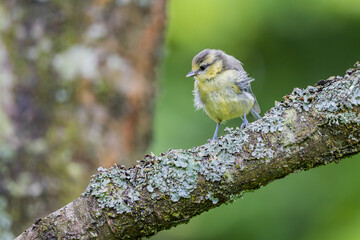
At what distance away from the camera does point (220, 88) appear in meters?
3.59

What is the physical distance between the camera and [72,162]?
12.2ft

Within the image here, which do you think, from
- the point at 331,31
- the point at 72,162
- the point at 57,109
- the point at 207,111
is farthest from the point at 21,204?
the point at 331,31

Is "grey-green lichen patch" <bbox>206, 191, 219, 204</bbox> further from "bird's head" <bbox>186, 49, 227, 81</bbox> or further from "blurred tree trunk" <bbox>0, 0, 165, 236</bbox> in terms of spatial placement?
"blurred tree trunk" <bbox>0, 0, 165, 236</bbox>

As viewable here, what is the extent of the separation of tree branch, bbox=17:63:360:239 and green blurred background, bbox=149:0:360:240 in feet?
7.62

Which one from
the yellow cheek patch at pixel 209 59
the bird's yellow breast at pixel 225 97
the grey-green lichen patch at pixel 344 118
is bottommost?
the grey-green lichen patch at pixel 344 118

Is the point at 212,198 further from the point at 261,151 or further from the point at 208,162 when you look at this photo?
the point at 261,151

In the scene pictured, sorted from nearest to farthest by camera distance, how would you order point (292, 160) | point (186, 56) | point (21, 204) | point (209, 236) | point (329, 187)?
point (292, 160) < point (21, 204) < point (329, 187) < point (209, 236) < point (186, 56)

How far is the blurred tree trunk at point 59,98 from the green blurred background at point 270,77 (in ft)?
2.13

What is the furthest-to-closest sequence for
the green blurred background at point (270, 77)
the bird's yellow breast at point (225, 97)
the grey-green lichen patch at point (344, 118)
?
the green blurred background at point (270, 77), the bird's yellow breast at point (225, 97), the grey-green lichen patch at point (344, 118)

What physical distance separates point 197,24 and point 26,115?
2299 mm

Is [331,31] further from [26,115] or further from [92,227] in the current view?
[92,227]

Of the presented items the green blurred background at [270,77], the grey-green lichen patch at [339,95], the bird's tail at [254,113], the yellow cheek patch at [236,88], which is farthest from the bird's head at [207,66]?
the grey-green lichen patch at [339,95]

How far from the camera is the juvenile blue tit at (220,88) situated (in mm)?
3576

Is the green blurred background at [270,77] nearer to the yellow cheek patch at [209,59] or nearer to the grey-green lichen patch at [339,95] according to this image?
the yellow cheek patch at [209,59]
